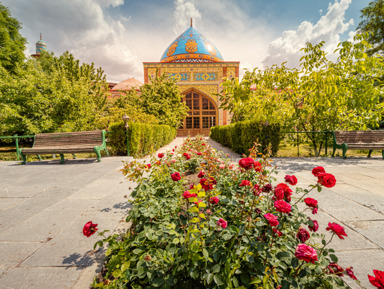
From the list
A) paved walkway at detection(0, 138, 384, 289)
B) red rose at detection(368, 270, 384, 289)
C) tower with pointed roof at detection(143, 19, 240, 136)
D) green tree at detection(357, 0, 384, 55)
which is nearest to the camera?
red rose at detection(368, 270, 384, 289)

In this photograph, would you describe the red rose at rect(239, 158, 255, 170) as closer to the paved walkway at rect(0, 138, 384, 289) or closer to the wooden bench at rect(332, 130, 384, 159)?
the paved walkway at rect(0, 138, 384, 289)

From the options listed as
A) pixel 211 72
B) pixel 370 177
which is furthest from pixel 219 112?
pixel 370 177

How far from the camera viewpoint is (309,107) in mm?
6062

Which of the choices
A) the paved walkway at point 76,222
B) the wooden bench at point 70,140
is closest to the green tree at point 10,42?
the wooden bench at point 70,140

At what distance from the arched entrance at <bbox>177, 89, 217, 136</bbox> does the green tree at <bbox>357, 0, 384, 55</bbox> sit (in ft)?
47.2

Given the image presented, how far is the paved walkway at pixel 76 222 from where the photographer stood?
51.0 inches

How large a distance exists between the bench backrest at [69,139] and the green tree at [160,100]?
280 inches

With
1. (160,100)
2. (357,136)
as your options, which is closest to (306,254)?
(357,136)

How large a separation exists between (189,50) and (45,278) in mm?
25957

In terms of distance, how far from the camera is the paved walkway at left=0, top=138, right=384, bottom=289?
1.29 m

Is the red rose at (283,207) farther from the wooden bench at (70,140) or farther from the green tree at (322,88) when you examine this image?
the wooden bench at (70,140)

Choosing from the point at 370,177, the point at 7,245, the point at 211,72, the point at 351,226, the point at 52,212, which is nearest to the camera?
the point at 7,245

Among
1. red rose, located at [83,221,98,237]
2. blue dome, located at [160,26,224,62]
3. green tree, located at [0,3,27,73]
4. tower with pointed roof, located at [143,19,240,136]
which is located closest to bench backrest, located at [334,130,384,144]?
red rose, located at [83,221,98,237]

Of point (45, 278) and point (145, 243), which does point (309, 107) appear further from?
point (45, 278)
